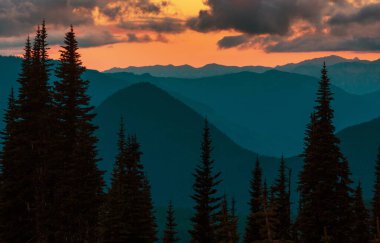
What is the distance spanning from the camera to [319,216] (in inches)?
1478

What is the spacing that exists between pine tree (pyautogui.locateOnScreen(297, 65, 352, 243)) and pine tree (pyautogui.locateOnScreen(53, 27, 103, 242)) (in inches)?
603

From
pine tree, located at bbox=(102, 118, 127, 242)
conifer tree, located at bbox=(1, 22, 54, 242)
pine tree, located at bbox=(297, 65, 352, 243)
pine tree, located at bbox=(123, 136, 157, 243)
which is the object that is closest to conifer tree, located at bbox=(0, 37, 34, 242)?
conifer tree, located at bbox=(1, 22, 54, 242)

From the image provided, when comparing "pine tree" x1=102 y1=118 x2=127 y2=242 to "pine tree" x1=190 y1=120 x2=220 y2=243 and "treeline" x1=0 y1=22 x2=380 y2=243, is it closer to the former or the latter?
"treeline" x1=0 y1=22 x2=380 y2=243

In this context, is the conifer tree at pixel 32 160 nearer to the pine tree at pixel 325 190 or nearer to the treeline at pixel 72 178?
the treeline at pixel 72 178

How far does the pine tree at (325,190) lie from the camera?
37.3 m

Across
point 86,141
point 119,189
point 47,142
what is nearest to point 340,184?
point 119,189

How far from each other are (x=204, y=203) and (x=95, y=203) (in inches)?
416

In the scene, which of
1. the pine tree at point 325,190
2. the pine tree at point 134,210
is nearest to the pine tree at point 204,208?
the pine tree at point 134,210

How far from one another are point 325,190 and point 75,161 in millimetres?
18082

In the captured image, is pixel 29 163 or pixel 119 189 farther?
pixel 119 189

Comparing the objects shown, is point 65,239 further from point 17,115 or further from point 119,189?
point 17,115

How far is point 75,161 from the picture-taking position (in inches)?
1372

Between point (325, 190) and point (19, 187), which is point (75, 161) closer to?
point (19, 187)

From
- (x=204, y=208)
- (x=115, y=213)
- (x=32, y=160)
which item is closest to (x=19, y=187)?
(x=32, y=160)
